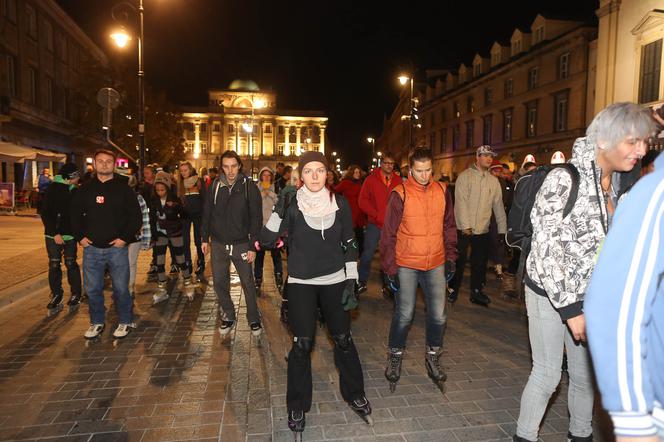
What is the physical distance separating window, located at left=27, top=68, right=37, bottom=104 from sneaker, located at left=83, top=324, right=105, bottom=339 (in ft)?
94.9

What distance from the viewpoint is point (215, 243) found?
18.9 ft

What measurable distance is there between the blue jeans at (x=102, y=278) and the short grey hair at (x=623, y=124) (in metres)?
5.13

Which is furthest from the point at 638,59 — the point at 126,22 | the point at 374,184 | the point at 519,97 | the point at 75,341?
the point at 75,341

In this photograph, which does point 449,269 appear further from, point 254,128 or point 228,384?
point 254,128

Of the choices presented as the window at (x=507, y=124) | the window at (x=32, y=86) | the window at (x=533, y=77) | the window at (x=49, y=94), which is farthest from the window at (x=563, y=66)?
the window at (x=49, y=94)

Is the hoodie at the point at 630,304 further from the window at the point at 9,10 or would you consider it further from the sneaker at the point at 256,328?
the window at the point at 9,10

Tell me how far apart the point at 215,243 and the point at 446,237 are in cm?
293

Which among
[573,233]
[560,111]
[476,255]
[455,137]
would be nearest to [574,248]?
[573,233]

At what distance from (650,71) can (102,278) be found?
23021mm

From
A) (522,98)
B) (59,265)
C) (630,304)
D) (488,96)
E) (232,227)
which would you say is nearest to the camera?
(630,304)

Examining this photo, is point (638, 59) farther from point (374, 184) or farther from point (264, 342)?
point (264, 342)

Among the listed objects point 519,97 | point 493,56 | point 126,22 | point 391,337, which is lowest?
point 391,337

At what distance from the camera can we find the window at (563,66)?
95.2 ft

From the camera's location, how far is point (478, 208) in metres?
6.78
